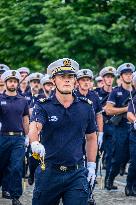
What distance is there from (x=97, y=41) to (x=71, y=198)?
53.2ft

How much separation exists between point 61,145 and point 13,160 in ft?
12.8

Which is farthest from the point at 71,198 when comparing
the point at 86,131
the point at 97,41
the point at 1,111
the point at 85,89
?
the point at 97,41

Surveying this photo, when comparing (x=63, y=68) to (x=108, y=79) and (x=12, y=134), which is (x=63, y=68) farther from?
(x=108, y=79)

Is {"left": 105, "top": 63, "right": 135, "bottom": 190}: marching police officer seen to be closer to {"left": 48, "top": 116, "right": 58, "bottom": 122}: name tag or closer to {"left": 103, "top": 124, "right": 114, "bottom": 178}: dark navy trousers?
{"left": 103, "top": 124, "right": 114, "bottom": 178}: dark navy trousers

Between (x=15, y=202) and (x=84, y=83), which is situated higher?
(x=84, y=83)

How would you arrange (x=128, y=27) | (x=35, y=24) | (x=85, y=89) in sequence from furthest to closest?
(x=35, y=24), (x=128, y=27), (x=85, y=89)

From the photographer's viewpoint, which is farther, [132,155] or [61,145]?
[132,155]

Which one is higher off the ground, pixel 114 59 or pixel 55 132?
pixel 114 59

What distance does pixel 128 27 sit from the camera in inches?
868

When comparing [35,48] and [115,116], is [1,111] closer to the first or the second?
[115,116]

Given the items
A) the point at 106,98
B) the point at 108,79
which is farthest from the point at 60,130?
the point at 108,79

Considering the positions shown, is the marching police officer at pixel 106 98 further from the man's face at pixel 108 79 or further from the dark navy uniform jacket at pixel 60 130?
the dark navy uniform jacket at pixel 60 130

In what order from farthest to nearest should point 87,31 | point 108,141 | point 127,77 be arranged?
point 87,31 < point 108,141 < point 127,77

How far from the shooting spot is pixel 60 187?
20.4 ft
